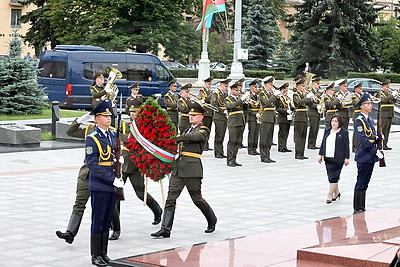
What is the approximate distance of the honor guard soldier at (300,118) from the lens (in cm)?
2064

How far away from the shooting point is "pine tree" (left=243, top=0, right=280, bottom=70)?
5247cm

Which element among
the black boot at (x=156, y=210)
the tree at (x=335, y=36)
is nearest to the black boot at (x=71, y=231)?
the black boot at (x=156, y=210)

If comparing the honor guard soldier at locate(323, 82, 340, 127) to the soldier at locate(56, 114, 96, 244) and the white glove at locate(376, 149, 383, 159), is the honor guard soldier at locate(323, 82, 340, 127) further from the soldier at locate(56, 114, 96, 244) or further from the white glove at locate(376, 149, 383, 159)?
the soldier at locate(56, 114, 96, 244)

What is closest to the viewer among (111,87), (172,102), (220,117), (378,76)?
(111,87)

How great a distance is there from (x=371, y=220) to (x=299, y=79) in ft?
31.8

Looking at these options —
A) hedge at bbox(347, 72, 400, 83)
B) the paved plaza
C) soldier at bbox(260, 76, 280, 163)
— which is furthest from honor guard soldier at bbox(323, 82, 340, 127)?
hedge at bbox(347, 72, 400, 83)

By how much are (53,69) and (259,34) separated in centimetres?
2357

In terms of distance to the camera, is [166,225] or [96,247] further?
[166,225]

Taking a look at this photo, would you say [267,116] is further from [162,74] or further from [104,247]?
[162,74]

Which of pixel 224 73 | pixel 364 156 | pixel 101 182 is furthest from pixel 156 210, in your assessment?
pixel 224 73

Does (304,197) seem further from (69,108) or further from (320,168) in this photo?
(69,108)

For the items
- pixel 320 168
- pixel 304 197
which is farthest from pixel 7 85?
pixel 304 197

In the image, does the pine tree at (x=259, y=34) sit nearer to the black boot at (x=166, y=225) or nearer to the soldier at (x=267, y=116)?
the soldier at (x=267, y=116)

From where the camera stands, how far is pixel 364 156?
41.9ft
